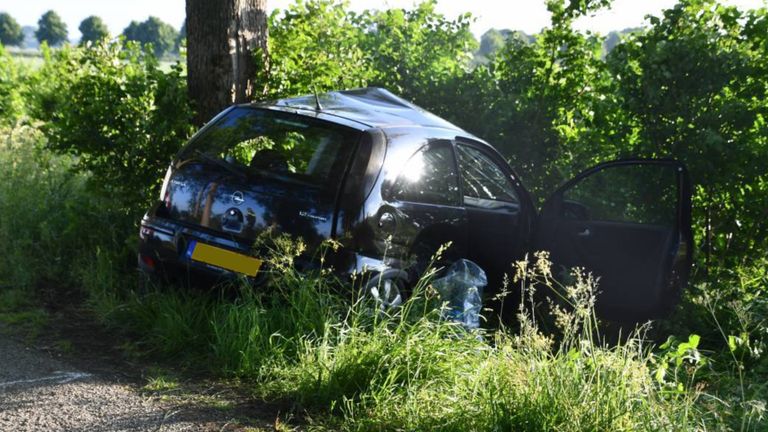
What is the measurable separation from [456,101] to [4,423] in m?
6.96

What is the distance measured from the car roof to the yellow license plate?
3.72 feet

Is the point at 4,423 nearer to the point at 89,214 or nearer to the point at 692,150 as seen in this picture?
the point at 89,214

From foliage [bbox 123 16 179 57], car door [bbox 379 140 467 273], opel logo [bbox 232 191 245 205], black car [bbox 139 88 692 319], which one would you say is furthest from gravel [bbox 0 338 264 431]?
foliage [bbox 123 16 179 57]

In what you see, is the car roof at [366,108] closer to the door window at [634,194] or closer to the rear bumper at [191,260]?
the rear bumper at [191,260]

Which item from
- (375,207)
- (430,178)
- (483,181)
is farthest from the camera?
(483,181)

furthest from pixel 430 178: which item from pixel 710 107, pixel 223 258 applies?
pixel 710 107

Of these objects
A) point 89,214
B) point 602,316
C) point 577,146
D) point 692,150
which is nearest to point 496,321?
point 602,316

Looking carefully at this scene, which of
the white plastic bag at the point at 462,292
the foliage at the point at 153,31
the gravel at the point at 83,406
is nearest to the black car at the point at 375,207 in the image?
the white plastic bag at the point at 462,292

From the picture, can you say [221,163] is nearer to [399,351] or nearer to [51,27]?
[399,351]

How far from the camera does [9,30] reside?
13875cm

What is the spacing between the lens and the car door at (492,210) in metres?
7.11

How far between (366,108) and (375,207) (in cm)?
117

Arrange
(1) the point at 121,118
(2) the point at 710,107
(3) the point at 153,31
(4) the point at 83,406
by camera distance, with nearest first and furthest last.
A: (4) the point at 83,406, (1) the point at 121,118, (2) the point at 710,107, (3) the point at 153,31

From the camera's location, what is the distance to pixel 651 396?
4.27 m
